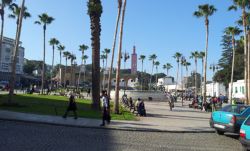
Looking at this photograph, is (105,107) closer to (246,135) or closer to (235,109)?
(235,109)

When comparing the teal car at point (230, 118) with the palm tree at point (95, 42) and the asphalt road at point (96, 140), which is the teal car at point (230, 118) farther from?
the palm tree at point (95, 42)

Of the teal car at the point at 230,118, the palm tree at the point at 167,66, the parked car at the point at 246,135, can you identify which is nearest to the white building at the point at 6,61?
the palm tree at the point at 167,66

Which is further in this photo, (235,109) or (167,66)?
(167,66)

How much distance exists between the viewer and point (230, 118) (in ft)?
52.1

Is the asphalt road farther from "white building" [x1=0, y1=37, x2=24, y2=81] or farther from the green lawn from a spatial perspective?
"white building" [x1=0, y1=37, x2=24, y2=81]

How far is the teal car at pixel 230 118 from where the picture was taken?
1563 centimetres

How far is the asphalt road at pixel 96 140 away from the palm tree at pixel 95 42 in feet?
30.9

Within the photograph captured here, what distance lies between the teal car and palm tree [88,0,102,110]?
10611 millimetres

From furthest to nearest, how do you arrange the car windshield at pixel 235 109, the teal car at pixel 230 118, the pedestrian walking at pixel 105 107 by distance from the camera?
1. the pedestrian walking at pixel 105 107
2. the car windshield at pixel 235 109
3. the teal car at pixel 230 118

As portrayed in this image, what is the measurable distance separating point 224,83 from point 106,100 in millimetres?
88915

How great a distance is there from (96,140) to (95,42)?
13531 millimetres

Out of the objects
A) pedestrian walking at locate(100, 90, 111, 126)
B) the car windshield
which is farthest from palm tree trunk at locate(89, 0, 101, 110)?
the car windshield

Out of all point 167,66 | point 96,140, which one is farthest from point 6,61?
point 96,140

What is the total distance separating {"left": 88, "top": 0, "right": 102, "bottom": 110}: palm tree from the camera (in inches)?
1029
